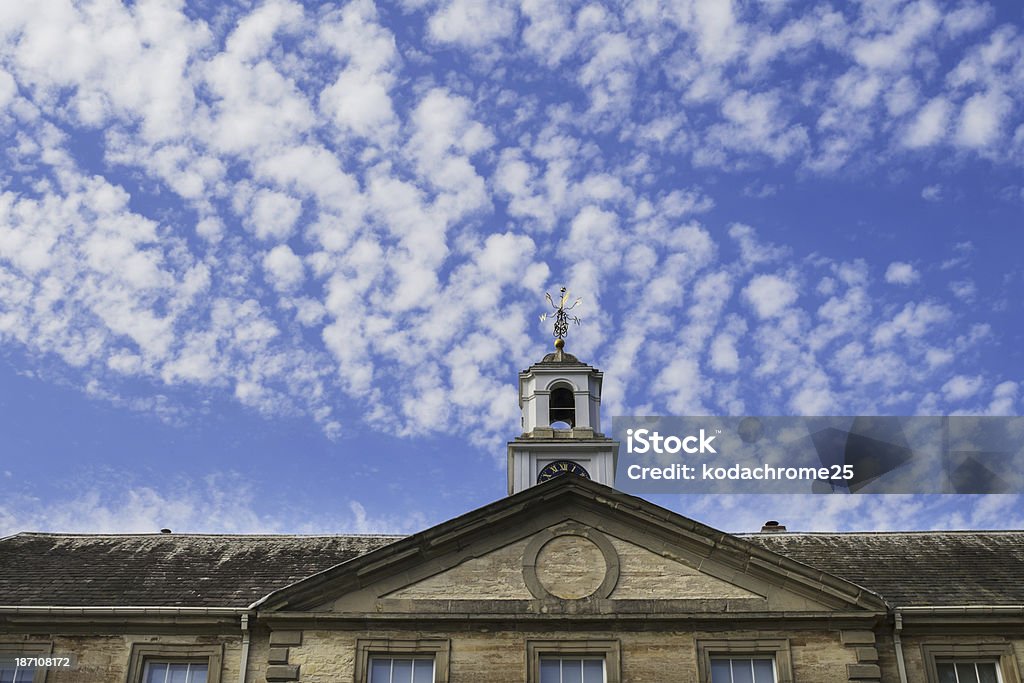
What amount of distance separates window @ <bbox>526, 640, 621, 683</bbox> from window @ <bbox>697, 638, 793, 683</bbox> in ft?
5.29

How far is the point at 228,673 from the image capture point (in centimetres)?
1992

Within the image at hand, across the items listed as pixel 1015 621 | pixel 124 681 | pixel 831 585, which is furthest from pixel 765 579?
pixel 124 681

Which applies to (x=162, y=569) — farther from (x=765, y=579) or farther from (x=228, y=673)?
(x=765, y=579)

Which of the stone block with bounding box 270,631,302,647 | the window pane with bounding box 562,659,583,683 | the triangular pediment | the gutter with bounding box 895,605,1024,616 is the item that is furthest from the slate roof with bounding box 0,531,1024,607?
the window pane with bounding box 562,659,583,683

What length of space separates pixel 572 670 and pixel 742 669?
2959 millimetres

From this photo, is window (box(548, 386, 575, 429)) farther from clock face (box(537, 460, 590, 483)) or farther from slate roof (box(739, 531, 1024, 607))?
slate roof (box(739, 531, 1024, 607))

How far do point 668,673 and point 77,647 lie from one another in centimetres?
1051

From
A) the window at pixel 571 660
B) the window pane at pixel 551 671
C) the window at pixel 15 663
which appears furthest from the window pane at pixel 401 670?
the window at pixel 15 663

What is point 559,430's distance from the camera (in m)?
31.2

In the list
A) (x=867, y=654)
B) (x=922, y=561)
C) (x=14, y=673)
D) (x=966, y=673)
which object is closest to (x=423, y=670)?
(x=14, y=673)

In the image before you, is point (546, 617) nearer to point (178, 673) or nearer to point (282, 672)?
point (282, 672)

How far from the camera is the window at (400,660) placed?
19.7 metres

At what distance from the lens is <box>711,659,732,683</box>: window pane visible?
19656 mm

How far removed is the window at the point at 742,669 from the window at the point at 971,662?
279cm
